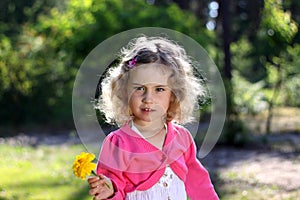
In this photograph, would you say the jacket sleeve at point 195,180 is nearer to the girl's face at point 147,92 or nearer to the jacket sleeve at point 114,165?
the girl's face at point 147,92

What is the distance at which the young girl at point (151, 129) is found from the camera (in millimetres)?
2113

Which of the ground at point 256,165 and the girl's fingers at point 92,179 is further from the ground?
the girl's fingers at point 92,179

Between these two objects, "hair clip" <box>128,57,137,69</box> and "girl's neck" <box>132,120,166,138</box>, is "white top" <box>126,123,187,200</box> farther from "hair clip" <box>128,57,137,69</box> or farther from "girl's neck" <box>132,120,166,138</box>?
"hair clip" <box>128,57,137,69</box>

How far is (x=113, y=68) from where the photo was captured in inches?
93.5

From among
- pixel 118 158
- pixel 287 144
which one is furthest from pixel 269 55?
pixel 118 158

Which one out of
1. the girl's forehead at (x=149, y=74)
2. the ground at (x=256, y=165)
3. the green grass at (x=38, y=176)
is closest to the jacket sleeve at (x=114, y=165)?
the girl's forehead at (x=149, y=74)

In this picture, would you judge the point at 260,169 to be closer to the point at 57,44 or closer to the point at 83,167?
the point at 83,167

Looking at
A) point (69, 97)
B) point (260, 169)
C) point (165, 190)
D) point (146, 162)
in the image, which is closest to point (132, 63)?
point (146, 162)

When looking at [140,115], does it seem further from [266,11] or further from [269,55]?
[269,55]

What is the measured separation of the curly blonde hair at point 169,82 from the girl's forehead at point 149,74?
20mm

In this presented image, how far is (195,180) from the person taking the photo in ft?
7.70

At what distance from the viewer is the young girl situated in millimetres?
2113

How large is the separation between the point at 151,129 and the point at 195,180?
12.5 inches

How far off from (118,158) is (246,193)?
11.2 ft
